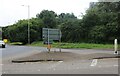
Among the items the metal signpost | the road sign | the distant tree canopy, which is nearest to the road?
the metal signpost

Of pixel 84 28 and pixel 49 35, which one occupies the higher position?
pixel 84 28

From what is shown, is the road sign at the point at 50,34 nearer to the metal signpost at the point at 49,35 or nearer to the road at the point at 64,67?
the metal signpost at the point at 49,35

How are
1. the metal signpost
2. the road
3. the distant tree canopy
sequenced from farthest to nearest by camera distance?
the distant tree canopy, the metal signpost, the road

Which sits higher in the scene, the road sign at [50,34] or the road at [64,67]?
the road sign at [50,34]

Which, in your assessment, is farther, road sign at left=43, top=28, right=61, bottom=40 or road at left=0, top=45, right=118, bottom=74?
road sign at left=43, top=28, right=61, bottom=40

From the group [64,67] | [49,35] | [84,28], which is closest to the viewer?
[64,67]

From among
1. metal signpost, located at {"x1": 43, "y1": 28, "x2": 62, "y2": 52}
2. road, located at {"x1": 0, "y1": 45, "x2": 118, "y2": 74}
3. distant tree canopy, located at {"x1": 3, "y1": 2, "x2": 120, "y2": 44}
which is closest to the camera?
road, located at {"x1": 0, "y1": 45, "x2": 118, "y2": 74}

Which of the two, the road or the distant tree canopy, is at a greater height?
the distant tree canopy

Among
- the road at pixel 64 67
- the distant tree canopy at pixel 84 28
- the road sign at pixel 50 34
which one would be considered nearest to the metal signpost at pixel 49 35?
the road sign at pixel 50 34

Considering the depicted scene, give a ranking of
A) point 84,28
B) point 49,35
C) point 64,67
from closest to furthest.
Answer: point 64,67, point 49,35, point 84,28

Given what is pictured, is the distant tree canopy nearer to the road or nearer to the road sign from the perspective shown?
the road sign

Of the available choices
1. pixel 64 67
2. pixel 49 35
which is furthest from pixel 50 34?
pixel 64 67

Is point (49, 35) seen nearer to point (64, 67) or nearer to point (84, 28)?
point (64, 67)

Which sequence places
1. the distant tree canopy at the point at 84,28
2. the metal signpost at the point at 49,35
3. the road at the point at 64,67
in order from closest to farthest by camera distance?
the road at the point at 64,67 → the metal signpost at the point at 49,35 → the distant tree canopy at the point at 84,28
